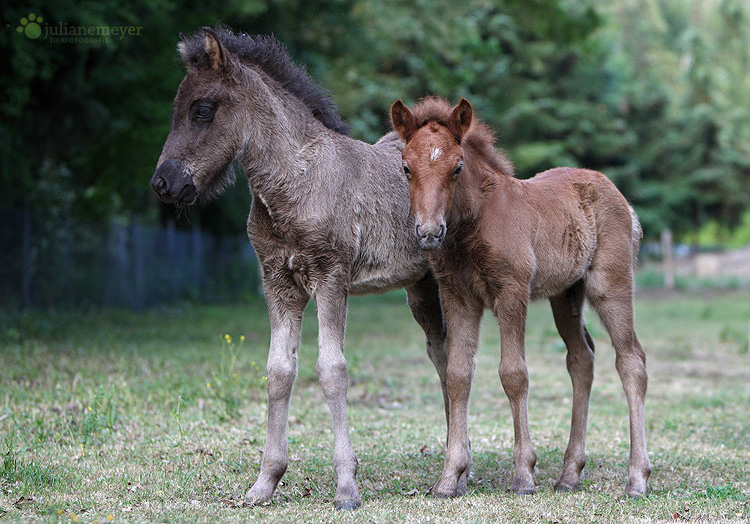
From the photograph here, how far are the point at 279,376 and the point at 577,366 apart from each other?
244 centimetres

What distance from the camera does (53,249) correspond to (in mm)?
16484

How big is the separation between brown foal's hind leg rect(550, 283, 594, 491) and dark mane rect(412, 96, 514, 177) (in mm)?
1166

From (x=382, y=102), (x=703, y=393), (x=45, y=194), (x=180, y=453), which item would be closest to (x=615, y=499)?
(x=180, y=453)

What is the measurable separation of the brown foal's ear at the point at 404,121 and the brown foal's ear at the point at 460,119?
251 mm

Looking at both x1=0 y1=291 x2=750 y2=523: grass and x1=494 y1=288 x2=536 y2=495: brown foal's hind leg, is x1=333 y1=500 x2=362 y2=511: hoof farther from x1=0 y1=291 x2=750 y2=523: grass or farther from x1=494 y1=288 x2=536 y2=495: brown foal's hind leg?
x1=494 y1=288 x2=536 y2=495: brown foal's hind leg

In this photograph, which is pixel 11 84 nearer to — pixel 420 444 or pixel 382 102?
pixel 420 444

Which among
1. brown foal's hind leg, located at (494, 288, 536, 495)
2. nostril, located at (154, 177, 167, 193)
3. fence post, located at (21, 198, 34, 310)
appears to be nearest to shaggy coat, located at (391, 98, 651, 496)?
brown foal's hind leg, located at (494, 288, 536, 495)

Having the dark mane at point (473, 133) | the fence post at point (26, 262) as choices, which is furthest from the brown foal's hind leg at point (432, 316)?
the fence post at point (26, 262)

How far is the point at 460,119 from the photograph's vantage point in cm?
560

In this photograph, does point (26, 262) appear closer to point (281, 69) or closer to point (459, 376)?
point (281, 69)

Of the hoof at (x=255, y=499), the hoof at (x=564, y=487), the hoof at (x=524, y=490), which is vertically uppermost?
the hoof at (x=524, y=490)

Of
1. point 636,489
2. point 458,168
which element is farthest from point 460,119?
point 636,489

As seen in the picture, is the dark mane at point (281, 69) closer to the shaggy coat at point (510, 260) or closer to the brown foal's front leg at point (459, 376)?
the shaggy coat at point (510, 260)

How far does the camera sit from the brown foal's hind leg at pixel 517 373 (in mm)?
5629
